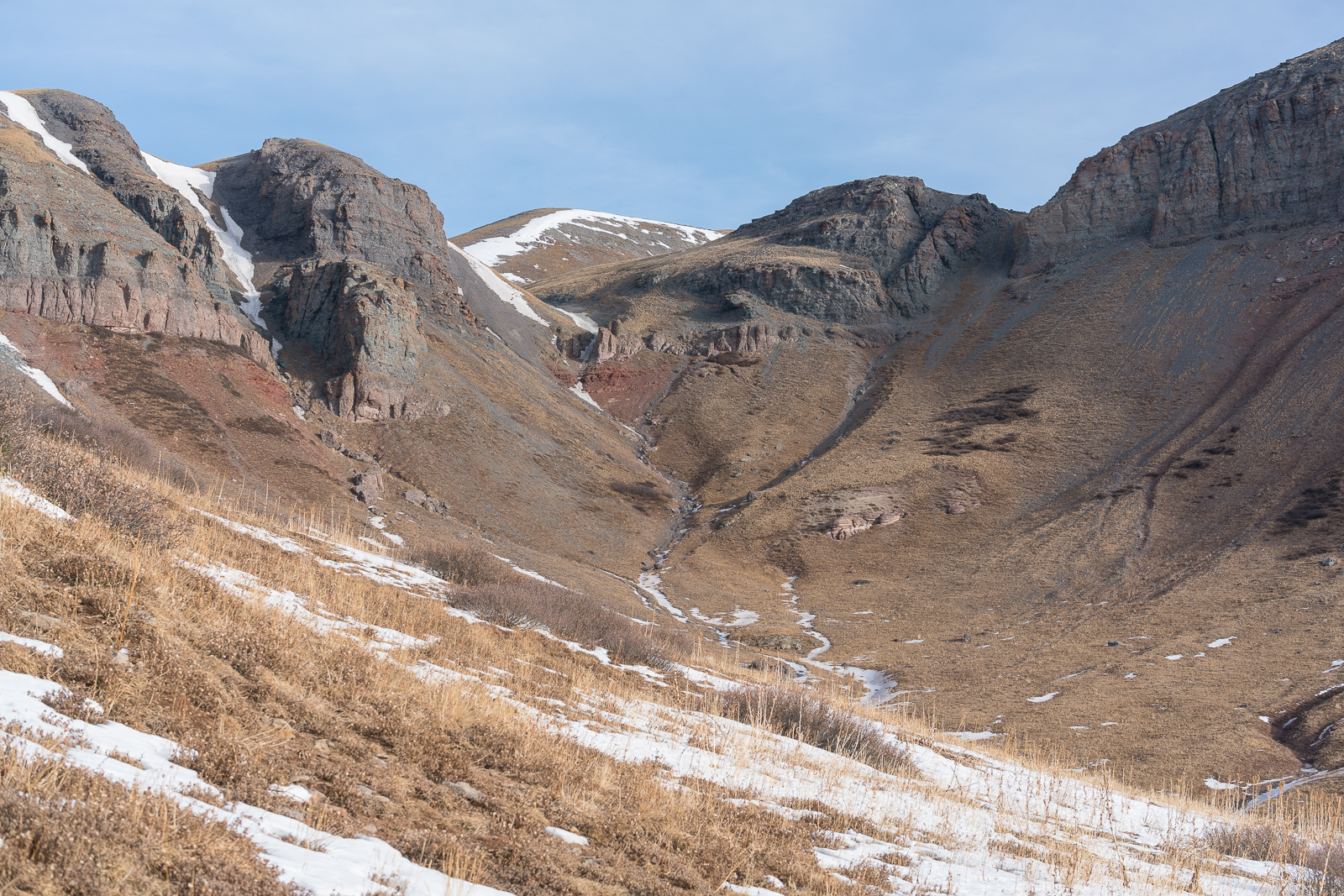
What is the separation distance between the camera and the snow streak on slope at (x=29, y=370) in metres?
34.7

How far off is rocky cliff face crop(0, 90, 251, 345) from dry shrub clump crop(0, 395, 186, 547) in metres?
42.3

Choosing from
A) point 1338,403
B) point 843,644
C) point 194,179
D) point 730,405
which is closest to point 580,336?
point 730,405

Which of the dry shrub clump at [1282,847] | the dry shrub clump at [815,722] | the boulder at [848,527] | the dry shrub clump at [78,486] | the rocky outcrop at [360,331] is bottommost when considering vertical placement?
the boulder at [848,527]

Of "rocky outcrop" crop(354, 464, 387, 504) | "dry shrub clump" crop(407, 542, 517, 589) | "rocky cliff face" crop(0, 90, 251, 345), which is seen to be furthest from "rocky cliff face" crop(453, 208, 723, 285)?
"dry shrub clump" crop(407, 542, 517, 589)

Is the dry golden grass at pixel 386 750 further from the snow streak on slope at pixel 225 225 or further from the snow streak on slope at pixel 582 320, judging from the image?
the snow streak on slope at pixel 582 320

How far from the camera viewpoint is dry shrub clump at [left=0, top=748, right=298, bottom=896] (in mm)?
3145

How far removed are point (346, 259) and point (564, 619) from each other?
185 feet

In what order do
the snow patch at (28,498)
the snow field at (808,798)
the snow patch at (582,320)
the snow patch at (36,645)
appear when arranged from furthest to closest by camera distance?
the snow patch at (582,320) < the snow patch at (28,498) < the snow patch at (36,645) < the snow field at (808,798)

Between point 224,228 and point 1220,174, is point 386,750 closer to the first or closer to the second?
point 224,228

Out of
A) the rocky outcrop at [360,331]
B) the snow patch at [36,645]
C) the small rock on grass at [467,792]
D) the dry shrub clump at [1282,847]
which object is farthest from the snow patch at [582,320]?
the snow patch at [36,645]

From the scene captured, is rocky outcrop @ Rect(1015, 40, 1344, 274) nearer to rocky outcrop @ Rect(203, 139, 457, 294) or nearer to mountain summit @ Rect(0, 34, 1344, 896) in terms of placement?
mountain summit @ Rect(0, 34, 1344, 896)

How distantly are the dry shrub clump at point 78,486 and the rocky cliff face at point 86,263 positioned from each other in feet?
139

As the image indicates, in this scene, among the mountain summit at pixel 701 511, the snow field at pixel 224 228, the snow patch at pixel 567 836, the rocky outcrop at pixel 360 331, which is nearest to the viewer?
the snow patch at pixel 567 836

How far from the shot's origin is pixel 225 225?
251 feet
